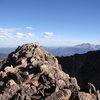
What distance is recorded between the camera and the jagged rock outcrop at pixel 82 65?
171275 mm

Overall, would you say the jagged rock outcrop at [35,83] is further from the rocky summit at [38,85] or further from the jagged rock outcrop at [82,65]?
the jagged rock outcrop at [82,65]

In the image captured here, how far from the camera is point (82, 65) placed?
183m

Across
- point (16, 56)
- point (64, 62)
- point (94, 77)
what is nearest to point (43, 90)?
point (16, 56)

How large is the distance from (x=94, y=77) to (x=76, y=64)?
84.9 feet

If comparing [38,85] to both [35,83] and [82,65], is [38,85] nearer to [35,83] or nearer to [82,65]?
[35,83]

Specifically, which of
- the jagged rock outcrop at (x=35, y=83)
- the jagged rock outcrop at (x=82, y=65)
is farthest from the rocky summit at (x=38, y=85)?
the jagged rock outcrop at (x=82, y=65)

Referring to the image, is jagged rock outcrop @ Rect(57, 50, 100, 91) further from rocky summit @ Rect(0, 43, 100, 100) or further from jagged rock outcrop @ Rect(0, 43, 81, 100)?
rocky summit @ Rect(0, 43, 100, 100)

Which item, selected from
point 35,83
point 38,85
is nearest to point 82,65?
point 35,83

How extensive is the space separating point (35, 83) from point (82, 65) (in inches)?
4393

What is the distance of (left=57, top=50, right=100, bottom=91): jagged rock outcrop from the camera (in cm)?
17127

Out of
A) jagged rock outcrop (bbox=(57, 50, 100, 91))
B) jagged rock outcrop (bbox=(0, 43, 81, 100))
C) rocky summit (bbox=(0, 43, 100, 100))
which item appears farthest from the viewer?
jagged rock outcrop (bbox=(57, 50, 100, 91))

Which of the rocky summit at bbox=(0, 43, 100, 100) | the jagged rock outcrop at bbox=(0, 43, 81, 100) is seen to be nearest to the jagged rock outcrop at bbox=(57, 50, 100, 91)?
the jagged rock outcrop at bbox=(0, 43, 81, 100)

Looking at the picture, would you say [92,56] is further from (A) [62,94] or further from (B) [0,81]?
(A) [62,94]

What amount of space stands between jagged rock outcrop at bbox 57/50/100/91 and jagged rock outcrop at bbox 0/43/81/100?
147 ft
